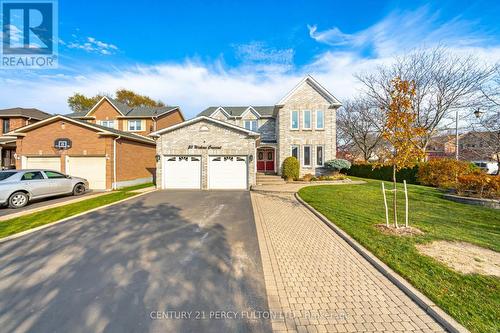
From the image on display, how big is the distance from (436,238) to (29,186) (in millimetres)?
15993

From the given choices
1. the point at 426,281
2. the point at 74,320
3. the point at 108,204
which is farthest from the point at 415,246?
the point at 108,204

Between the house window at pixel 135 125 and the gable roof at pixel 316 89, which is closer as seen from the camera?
the gable roof at pixel 316 89

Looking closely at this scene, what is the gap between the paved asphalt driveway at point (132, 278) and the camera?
2.75 m

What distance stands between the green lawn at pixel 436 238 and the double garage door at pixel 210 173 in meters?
5.13

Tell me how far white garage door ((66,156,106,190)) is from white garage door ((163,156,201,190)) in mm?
4145

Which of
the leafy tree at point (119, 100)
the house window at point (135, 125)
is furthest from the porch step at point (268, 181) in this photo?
the leafy tree at point (119, 100)

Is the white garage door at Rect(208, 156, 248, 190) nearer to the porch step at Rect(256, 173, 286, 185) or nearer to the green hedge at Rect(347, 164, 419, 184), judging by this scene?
the porch step at Rect(256, 173, 286, 185)

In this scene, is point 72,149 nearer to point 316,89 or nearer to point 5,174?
point 5,174

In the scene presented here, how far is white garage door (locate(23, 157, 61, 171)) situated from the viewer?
46.6 feet

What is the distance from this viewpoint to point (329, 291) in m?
3.34

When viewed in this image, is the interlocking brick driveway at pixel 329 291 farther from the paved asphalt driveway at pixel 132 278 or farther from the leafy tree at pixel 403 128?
the leafy tree at pixel 403 128

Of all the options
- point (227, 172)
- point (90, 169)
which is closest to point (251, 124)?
point (227, 172)

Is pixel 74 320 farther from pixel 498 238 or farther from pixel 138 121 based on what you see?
pixel 138 121

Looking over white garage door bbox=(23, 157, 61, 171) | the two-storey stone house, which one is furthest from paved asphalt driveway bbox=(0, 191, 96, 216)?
the two-storey stone house
